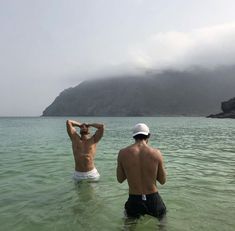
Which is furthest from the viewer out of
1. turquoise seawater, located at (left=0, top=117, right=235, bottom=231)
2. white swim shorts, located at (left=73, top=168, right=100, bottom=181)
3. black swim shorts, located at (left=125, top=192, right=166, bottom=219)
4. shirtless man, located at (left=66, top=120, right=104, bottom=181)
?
white swim shorts, located at (left=73, top=168, right=100, bottom=181)

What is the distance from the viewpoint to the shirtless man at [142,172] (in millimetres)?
7574

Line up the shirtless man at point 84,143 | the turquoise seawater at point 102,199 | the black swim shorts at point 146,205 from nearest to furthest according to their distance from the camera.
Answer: the black swim shorts at point 146,205
the turquoise seawater at point 102,199
the shirtless man at point 84,143

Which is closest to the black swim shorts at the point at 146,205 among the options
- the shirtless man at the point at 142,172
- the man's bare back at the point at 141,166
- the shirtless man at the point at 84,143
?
the shirtless man at the point at 142,172

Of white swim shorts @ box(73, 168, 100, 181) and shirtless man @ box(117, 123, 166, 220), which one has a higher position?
shirtless man @ box(117, 123, 166, 220)

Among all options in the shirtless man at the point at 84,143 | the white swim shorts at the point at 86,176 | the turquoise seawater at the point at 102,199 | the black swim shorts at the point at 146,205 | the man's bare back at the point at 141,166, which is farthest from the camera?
the white swim shorts at the point at 86,176

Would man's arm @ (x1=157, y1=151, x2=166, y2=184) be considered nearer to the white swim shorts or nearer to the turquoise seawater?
the turquoise seawater

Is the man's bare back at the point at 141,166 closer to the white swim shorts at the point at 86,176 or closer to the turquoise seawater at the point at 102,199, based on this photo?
the turquoise seawater at the point at 102,199

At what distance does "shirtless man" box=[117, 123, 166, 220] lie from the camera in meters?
7.57

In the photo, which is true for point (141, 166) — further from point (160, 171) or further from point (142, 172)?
point (160, 171)

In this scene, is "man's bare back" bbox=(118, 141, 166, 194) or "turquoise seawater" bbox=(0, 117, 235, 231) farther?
"turquoise seawater" bbox=(0, 117, 235, 231)

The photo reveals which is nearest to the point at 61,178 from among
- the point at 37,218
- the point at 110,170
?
the point at 110,170

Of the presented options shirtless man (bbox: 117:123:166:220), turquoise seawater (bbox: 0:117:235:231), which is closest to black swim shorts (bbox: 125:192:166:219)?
shirtless man (bbox: 117:123:166:220)

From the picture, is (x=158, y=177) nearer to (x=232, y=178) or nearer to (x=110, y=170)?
(x=232, y=178)

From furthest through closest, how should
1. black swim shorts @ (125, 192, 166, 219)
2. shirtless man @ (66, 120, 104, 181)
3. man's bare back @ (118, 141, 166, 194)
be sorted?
shirtless man @ (66, 120, 104, 181) → black swim shorts @ (125, 192, 166, 219) → man's bare back @ (118, 141, 166, 194)
